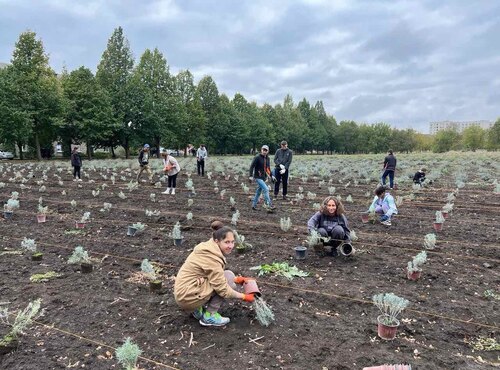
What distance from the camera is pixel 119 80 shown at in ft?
145

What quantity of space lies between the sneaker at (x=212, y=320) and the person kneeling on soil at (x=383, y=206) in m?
5.73

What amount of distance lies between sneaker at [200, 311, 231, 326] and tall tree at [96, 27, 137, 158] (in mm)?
39566

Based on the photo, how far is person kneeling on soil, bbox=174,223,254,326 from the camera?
417cm

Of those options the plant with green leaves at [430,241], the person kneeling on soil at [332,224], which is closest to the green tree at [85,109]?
the person kneeling on soil at [332,224]

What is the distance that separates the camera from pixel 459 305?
4859mm

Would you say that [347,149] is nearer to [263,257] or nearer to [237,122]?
[237,122]

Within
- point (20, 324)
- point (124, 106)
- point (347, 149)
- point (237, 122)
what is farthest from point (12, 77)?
point (347, 149)

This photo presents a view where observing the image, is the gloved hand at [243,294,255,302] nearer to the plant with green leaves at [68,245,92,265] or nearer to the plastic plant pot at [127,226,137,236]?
the plant with green leaves at [68,245,92,265]

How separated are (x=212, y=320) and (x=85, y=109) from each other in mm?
37762

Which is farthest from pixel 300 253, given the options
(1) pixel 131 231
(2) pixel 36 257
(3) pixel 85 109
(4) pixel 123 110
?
(4) pixel 123 110

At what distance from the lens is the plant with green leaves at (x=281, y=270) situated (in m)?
5.77

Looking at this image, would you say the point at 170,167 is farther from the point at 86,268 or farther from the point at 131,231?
the point at 86,268

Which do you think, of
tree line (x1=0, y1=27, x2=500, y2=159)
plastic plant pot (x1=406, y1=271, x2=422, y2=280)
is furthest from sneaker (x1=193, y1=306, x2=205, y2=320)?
tree line (x1=0, y1=27, x2=500, y2=159)

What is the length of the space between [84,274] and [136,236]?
2230 mm
